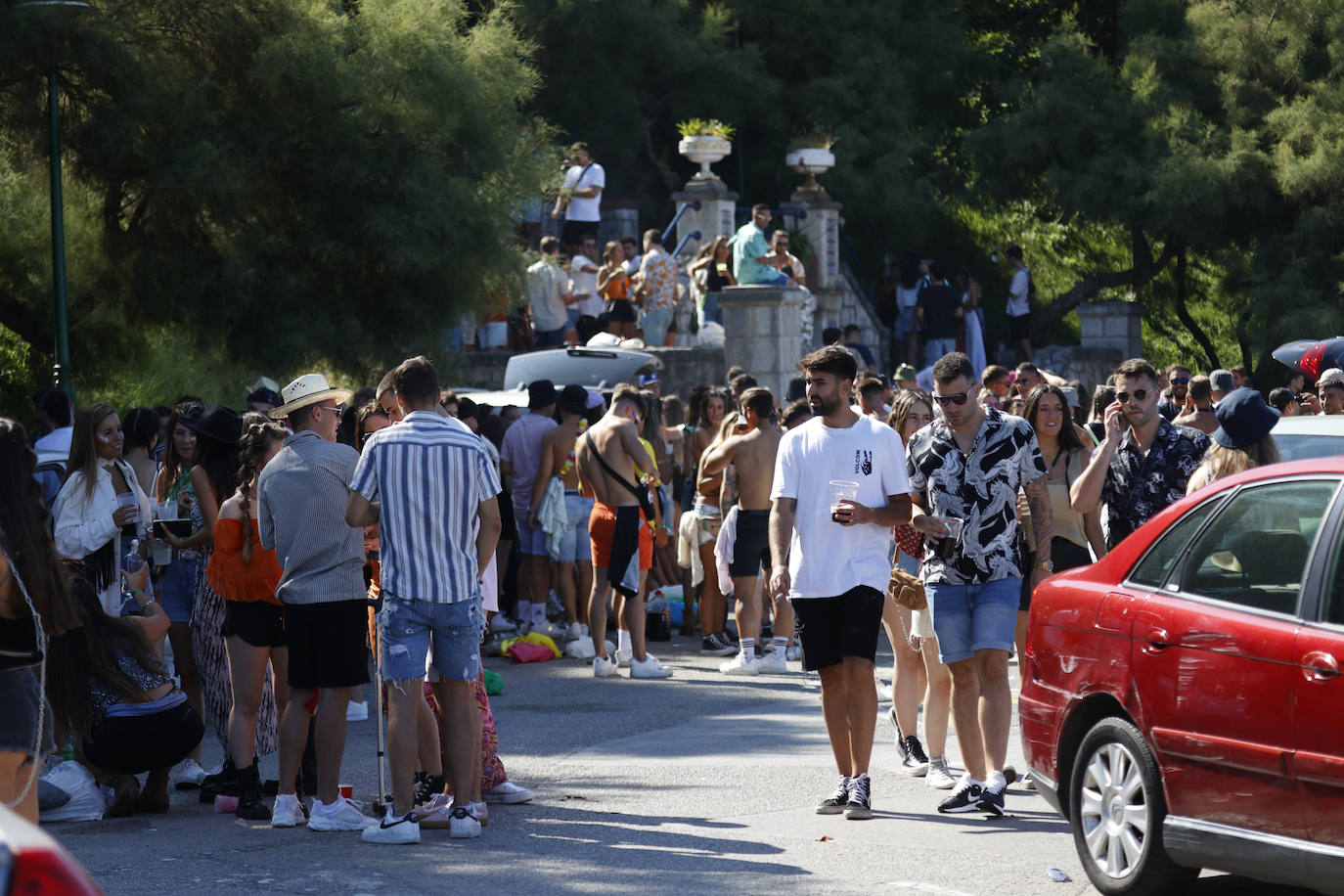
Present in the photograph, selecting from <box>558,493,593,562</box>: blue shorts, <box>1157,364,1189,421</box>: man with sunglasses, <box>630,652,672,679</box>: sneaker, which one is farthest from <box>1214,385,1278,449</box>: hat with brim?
<box>1157,364,1189,421</box>: man with sunglasses

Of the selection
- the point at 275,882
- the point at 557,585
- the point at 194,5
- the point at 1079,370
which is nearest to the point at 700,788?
the point at 275,882

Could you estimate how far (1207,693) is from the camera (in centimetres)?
576

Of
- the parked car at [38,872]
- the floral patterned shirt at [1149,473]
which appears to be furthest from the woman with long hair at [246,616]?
the parked car at [38,872]

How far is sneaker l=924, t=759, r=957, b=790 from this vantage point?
27.5 ft

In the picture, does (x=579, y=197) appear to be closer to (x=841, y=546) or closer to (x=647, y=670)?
(x=647, y=670)

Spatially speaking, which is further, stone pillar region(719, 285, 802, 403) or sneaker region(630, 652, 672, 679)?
stone pillar region(719, 285, 802, 403)

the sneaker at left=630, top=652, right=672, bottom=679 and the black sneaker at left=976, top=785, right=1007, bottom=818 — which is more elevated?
the sneaker at left=630, top=652, right=672, bottom=679

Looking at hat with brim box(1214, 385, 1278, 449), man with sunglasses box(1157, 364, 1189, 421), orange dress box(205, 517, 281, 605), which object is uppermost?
man with sunglasses box(1157, 364, 1189, 421)

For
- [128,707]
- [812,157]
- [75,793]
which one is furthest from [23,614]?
[812,157]

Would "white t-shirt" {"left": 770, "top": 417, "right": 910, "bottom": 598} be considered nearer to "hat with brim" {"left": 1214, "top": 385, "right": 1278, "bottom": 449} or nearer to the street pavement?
the street pavement

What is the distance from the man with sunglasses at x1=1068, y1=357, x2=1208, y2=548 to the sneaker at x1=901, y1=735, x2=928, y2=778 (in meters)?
1.41

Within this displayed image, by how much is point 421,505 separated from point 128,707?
1685 mm

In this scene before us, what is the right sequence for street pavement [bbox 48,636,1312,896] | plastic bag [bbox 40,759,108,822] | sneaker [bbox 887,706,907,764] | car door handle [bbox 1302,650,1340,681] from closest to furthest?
car door handle [bbox 1302,650,1340,681], street pavement [bbox 48,636,1312,896], plastic bag [bbox 40,759,108,822], sneaker [bbox 887,706,907,764]

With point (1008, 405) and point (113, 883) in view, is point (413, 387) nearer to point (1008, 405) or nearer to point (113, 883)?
point (113, 883)
